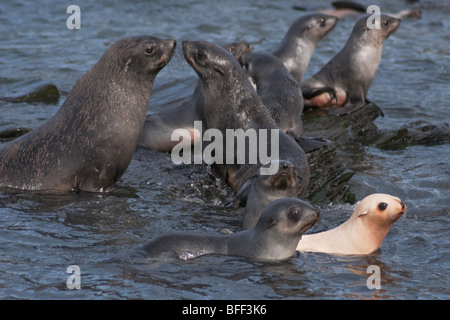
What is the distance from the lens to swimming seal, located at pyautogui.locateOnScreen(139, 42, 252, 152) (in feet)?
34.8

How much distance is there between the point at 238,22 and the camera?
19203 millimetres

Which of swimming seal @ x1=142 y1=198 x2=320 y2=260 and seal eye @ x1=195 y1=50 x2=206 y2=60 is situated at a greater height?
seal eye @ x1=195 y1=50 x2=206 y2=60

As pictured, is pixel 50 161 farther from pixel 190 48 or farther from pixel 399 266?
pixel 399 266

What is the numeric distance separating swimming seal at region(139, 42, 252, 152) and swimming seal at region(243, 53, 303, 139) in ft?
2.56

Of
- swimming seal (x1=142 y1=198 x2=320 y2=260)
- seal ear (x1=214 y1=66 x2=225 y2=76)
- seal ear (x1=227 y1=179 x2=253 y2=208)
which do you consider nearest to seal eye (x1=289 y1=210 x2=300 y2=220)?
swimming seal (x1=142 y1=198 x2=320 y2=260)

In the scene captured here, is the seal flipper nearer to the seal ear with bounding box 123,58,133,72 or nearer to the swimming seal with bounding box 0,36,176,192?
the swimming seal with bounding box 0,36,176,192

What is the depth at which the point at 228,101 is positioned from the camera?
884cm

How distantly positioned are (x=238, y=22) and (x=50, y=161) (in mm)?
11817

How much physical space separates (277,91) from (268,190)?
11.5ft

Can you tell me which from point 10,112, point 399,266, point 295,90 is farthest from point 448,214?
point 10,112

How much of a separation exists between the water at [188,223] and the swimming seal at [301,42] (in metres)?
1.50

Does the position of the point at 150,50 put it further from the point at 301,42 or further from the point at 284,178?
the point at 301,42

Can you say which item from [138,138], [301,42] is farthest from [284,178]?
[301,42]

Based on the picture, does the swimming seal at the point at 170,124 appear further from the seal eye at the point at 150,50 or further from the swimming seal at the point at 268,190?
the swimming seal at the point at 268,190
